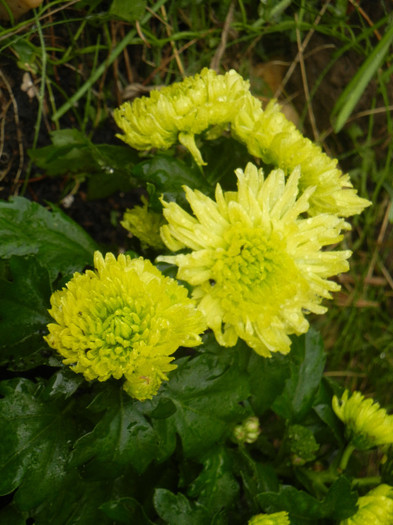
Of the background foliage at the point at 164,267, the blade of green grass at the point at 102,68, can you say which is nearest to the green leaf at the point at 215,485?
the background foliage at the point at 164,267

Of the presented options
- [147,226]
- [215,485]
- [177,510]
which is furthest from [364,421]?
[147,226]

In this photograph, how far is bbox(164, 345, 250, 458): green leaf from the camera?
3.86 ft

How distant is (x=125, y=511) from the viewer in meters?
1.18

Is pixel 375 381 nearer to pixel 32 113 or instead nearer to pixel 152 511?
pixel 152 511

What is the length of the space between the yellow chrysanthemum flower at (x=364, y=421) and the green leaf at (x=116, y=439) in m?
0.58

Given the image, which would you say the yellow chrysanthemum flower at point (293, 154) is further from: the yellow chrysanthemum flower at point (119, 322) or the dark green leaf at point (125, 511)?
the dark green leaf at point (125, 511)

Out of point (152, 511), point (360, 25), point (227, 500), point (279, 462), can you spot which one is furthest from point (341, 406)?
point (360, 25)

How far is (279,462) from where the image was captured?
157 centimetres

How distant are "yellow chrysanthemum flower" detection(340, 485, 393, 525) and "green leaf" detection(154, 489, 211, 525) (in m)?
0.39

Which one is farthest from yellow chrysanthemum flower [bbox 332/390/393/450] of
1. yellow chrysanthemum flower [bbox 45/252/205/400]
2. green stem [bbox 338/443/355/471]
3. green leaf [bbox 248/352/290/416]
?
yellow chrysanthemum flower [bbox 45/252/205/400]

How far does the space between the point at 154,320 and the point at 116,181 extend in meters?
0.70

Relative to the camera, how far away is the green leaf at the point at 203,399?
1.18m

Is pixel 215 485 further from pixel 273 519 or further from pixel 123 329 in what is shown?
pixel 123 329

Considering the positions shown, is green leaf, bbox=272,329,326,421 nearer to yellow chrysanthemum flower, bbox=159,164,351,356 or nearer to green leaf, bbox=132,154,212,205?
yellow chrysanthemum flower, bbox=159,164,351,356
